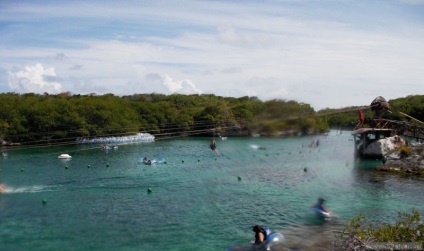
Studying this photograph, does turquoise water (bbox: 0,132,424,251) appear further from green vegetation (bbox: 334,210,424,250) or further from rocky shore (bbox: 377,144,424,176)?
green vegetation (bbox: 334,210,424,250)

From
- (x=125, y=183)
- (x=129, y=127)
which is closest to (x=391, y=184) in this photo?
(x=125, y=183)

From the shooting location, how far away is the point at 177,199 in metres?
40.7

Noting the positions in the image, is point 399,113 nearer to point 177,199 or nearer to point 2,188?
point 177,199

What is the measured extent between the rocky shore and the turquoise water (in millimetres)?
3250

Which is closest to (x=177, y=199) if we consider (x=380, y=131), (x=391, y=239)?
(x=391, y=239)

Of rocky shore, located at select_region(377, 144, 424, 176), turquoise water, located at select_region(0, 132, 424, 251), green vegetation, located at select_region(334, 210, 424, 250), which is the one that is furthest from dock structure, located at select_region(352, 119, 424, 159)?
green vegetation, located at select_region(334, 210, 424, 250)

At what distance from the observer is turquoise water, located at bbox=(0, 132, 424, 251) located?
2898 cm

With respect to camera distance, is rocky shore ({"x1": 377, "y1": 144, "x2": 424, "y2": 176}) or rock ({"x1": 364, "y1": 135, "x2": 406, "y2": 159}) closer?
rocky shore ({"x1": 377, "y1": 144, "x2": 424, "y2": 176})

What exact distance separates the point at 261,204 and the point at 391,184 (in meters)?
19.2

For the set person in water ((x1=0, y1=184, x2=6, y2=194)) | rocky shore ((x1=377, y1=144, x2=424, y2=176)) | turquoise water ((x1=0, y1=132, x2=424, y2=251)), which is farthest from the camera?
rocky shore ((x1=377, y1=144, x2=424, y2=176))

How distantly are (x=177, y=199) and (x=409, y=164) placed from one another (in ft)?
119

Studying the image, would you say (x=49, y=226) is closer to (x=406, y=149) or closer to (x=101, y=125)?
(x=406, y=149)

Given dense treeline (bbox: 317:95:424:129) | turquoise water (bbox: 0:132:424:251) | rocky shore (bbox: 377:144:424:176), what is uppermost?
dense treeline (bbox: 317:95:424:129)

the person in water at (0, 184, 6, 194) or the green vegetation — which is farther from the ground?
the green vegetation
